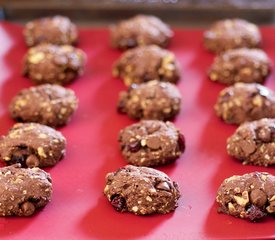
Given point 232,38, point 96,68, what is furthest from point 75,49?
point 232,38

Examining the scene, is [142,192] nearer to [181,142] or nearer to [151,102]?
[181,142]

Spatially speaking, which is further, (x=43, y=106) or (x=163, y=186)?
(x=43, y=106)

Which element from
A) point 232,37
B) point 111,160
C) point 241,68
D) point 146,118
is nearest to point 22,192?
point 111,160

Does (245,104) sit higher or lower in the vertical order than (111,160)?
higher

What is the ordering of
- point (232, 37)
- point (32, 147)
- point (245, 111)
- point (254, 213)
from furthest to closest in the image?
point (232, 37), point (245, 111), point (32, 147), point (254, 213)

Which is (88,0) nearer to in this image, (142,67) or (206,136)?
(142,67)

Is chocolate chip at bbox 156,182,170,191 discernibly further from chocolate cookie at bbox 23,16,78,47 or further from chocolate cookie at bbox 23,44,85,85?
chocolate cookie at bbox 23,16,78,47

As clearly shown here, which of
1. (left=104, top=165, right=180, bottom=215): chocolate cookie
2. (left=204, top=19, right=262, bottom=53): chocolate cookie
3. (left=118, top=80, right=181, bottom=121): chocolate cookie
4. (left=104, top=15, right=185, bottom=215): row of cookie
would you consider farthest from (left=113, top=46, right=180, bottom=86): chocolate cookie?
(left=104, top=165, right=180, bottom=215): chocolate cookie
